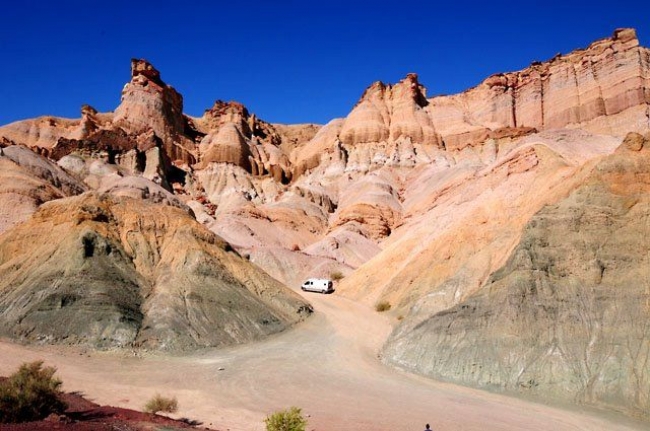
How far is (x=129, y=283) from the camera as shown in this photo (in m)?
25.3

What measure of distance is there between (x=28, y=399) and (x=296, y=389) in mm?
8841

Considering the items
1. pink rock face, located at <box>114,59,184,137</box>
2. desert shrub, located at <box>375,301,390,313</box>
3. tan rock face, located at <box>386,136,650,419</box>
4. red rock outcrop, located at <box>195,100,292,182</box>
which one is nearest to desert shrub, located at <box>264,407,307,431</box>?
tan rock face, located at <box>386,136,650,419</box>

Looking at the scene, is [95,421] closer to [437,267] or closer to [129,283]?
[129,283]

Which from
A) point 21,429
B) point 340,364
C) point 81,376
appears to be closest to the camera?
point 21,429

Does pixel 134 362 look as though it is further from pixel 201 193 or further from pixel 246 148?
pixel 246 148

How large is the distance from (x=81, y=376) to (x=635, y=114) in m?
82.7

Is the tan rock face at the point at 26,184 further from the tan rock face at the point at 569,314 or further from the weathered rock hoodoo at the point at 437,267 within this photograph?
the tan rock face at the point at 569,314

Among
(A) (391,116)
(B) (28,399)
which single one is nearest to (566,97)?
(A) (391,116)

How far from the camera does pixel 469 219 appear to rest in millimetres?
31141

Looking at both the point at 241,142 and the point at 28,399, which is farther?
the point at 241,142

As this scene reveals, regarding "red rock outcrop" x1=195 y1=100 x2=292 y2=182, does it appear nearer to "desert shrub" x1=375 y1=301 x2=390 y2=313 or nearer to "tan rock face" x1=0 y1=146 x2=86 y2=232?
"tan rock face" x1=0 y1=146 x2=86 y2=232

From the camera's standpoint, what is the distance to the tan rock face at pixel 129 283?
71.9ft

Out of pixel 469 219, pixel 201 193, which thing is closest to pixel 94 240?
pixel 469 219

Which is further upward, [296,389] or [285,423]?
[296,389]
